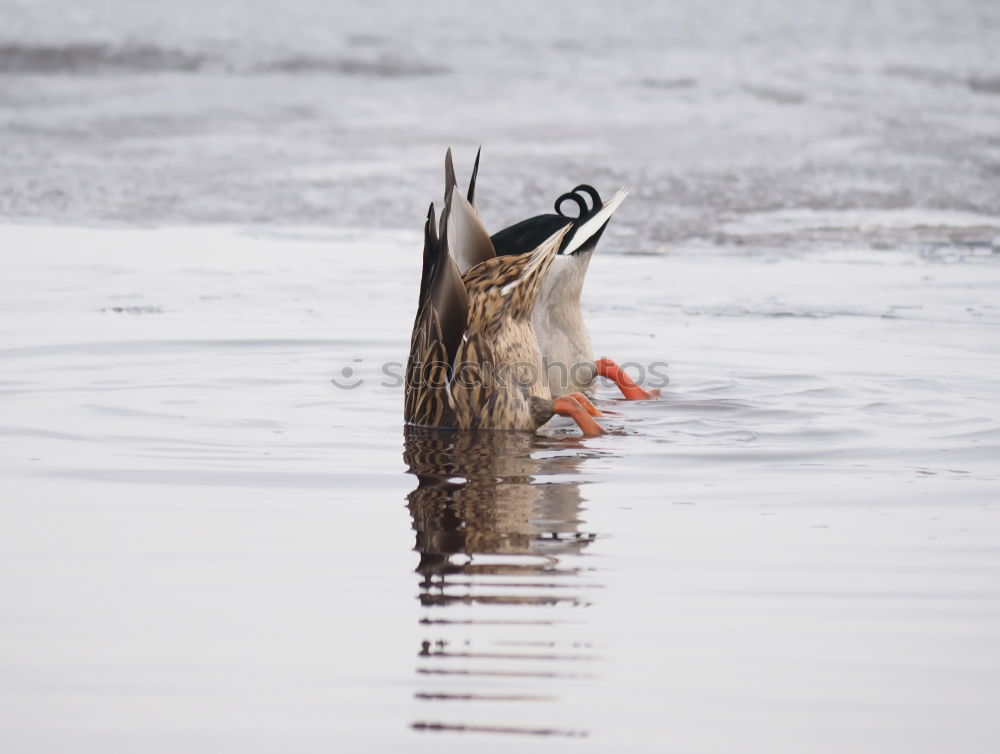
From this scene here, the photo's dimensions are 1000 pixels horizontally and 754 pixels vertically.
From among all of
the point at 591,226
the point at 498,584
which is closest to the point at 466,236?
the point at 591,226

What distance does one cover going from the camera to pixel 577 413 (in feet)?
16.7

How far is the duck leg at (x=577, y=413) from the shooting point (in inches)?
199

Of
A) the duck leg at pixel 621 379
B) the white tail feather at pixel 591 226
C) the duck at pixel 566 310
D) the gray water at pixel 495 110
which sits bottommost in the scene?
the duck leg at pixel 621 379

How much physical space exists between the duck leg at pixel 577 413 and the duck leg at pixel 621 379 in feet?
2.00

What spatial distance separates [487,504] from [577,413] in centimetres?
110

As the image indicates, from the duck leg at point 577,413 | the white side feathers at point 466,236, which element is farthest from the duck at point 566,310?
the duck leg at point 577,413

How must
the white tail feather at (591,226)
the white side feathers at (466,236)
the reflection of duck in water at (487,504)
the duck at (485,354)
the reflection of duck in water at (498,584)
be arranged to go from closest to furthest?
the reflection of duck in water at (498,584) < the reflection of duck in water at (487,504) < the white side feathers at (466,236) < the duck at (485,354) < the white tail feather at (591,226)

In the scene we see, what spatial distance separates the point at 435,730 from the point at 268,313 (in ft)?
17.7

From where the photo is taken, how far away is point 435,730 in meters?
2.47

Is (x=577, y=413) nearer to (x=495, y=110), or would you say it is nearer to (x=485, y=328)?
(x=485, y=328)

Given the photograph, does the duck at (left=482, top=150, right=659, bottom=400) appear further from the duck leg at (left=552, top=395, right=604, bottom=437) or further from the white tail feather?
the duck leg at (left=552, top=395, right=604, bottom=437)

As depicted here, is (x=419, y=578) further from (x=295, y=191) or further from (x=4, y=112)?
(x=4, y=112)

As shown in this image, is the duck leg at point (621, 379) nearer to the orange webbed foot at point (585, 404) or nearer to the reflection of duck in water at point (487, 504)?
the orange webbed foot at point (585, 404)

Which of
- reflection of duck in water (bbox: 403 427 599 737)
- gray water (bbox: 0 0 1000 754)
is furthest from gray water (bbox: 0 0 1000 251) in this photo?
reflection of duck in water (bbox: 403 427 599 737)
